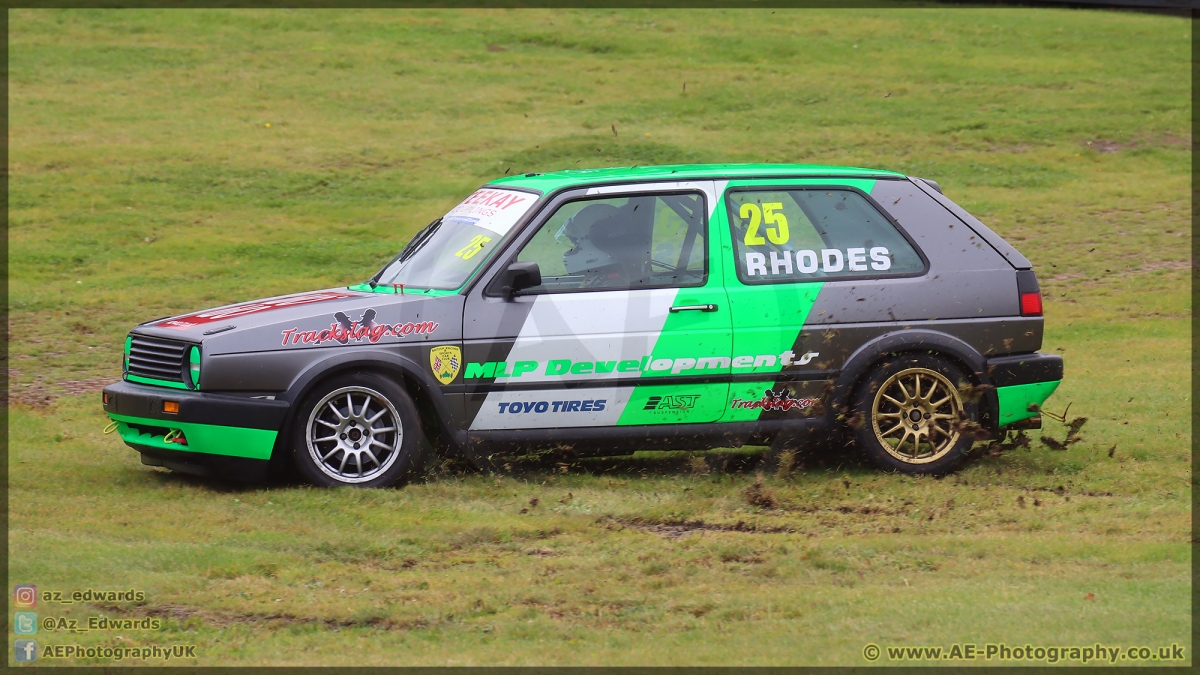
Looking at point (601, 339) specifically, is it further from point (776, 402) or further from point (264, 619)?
point (264, 619)

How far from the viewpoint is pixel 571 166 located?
19.2 m

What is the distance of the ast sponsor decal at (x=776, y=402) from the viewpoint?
23.2 feet

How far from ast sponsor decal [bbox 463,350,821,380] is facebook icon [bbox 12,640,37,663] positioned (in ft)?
9.23

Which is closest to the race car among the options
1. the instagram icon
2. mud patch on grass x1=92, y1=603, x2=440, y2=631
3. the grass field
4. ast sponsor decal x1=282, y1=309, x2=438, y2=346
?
ast sponsor decal x1=282, y1=309, x2=438, y2=346

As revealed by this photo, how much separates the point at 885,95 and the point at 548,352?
18900 millimetres

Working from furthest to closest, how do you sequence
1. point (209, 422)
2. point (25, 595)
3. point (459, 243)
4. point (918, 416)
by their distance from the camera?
point (459, 243) < point (918, 416) < point (209, 422) < point (25, 595)

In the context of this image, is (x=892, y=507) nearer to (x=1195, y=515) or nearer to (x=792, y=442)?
(x=792, y=442)

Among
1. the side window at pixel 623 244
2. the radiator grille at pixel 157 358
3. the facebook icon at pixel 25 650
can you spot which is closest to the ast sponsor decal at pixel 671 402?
the side window at pixel 623 244

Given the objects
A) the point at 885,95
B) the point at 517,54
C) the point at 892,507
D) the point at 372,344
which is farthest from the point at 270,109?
the point at 892,507

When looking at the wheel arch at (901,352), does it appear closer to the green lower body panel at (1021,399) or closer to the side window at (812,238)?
the green lower body panel at (1021,399)

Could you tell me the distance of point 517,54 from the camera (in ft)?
88.7

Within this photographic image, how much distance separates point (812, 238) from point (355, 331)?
8.79ft

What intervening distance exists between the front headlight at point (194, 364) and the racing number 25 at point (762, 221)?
315 centimetres

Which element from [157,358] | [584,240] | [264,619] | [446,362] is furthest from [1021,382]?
[157,358]
